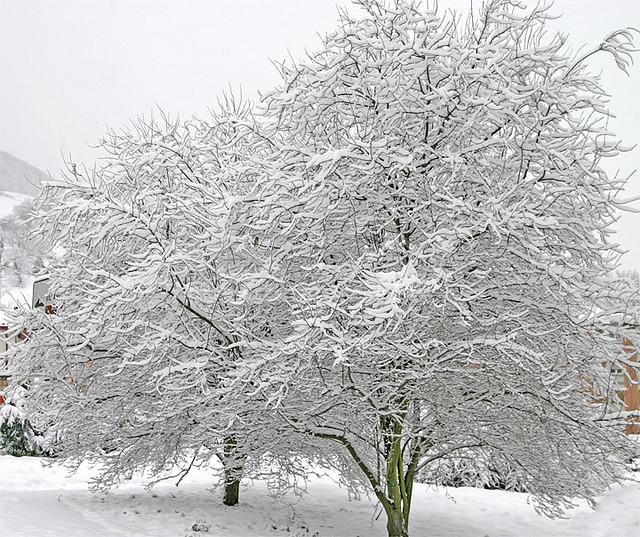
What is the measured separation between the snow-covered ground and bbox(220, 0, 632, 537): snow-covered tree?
2.20m

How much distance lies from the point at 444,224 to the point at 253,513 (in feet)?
17.3

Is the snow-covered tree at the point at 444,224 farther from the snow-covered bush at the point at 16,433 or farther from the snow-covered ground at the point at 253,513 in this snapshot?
the snow-covered bush at the point at 16,433

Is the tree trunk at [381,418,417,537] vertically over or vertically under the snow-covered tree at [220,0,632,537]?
under

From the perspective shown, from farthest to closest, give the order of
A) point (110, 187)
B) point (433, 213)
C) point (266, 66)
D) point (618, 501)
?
point (618, 501), point (110, 187), point (266, 66), point (433, 213)

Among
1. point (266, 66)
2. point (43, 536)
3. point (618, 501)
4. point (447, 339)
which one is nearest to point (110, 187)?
point (266, 66)

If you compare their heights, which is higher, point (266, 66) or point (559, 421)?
point (266, 66)

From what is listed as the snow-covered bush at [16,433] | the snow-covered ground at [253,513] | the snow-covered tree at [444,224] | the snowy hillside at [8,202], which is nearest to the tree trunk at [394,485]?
the snow-covered tree at [444,224]

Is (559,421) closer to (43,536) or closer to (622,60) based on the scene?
(622,60)

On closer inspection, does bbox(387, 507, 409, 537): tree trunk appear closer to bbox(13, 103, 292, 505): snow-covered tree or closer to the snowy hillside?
bbox(13, 103, 292, 505): snow-covered tree

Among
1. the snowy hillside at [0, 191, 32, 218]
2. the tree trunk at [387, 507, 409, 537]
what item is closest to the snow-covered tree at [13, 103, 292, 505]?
the tree trunk at [387, 507, 409, 537]

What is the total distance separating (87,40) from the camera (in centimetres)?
1330

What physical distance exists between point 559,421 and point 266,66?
15.8 feet

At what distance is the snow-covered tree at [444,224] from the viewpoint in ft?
19.6

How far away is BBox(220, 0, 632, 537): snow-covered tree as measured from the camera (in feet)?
19.6
